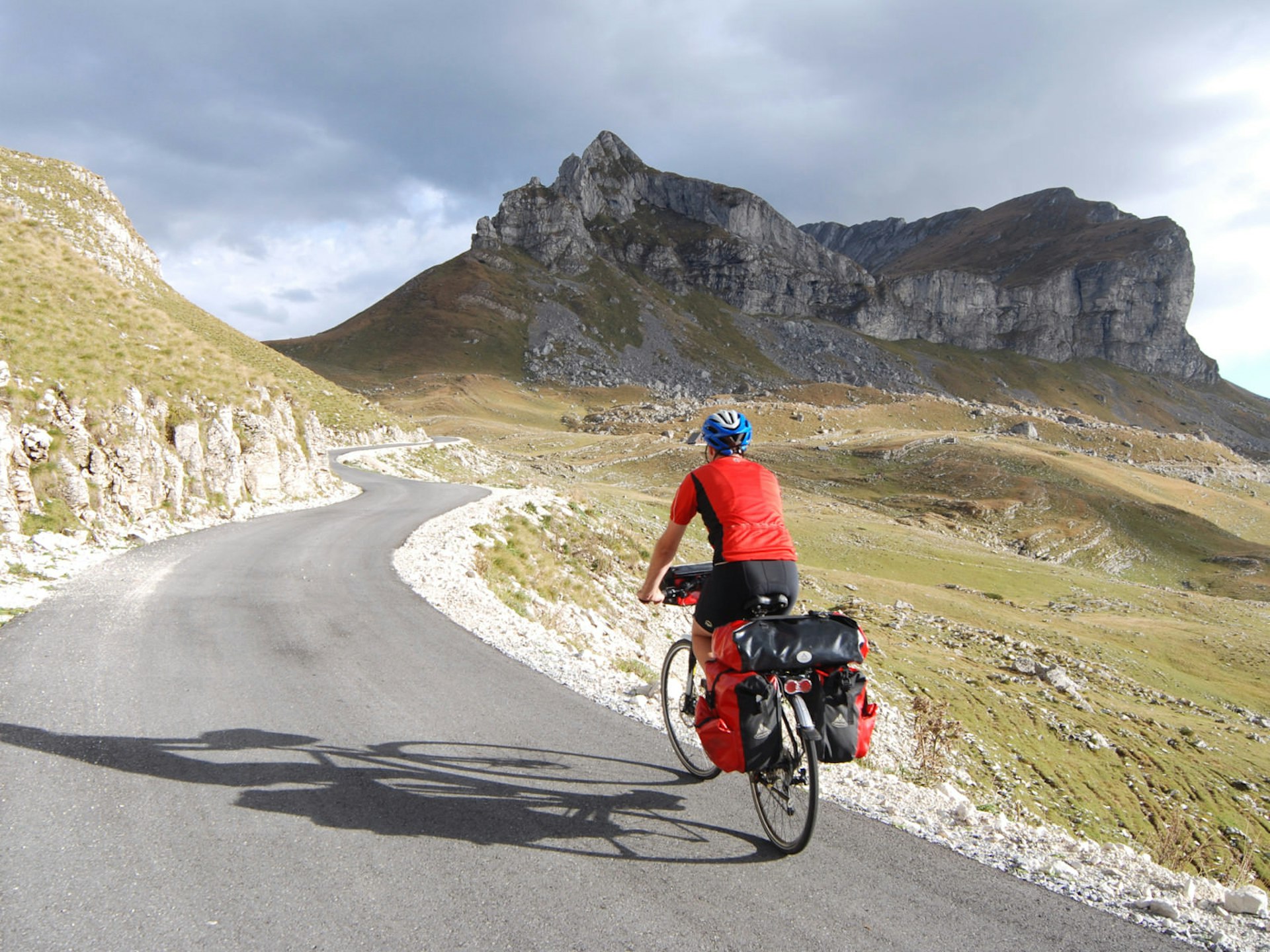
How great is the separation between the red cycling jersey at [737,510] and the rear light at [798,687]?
86 centimetres

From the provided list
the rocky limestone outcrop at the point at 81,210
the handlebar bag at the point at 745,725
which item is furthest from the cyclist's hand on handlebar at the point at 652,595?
the rocky limestone outcrop at the point at 81,210

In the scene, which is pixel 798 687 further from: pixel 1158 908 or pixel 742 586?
pixel 1158 908

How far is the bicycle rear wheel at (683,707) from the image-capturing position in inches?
224

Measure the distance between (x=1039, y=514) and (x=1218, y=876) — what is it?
5335 cm

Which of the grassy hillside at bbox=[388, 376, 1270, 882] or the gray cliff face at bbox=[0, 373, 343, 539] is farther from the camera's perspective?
the grassy hillside at bbox=[388, 376, 1270, 882]

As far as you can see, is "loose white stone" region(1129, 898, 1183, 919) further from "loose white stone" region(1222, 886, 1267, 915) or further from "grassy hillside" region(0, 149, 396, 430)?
"grassy hillside" region(0, 149, 396, 430)

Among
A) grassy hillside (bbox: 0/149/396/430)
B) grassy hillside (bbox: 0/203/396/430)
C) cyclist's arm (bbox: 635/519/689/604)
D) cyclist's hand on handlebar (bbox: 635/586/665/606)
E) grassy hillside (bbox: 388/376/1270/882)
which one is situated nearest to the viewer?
cyclist's arm (bbox: 635/519/689/604)

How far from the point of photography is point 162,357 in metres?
19.2

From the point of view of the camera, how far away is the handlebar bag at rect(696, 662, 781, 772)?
14.0ft

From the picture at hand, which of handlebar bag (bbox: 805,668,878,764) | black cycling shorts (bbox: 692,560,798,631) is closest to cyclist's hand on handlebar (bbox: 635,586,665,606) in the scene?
black cycling shorts (bbox: 692,560,798,631)

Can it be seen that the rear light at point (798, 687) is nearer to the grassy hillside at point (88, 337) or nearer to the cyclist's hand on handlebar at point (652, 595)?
the cyclist's hand on handlebar at point (652, 595)

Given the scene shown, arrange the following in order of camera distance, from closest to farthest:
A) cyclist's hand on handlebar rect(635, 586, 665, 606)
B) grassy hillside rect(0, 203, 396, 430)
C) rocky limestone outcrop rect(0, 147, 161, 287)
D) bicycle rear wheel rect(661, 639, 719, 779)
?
cyclist's hand on handlebar rect(635, 586, 665, 606)
bicycle rear wheel rect(661, 639, 719, 779)
grassy hillside rect(0, 203, 396, 430)
rocky limestone outcrop rect(0, 147, 161, 287)

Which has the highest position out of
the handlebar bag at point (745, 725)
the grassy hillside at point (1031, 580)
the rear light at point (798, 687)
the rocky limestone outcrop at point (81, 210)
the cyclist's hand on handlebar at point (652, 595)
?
the rocky limestone outcrop at point (81, 210)

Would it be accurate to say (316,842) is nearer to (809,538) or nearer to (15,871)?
(15,871)
